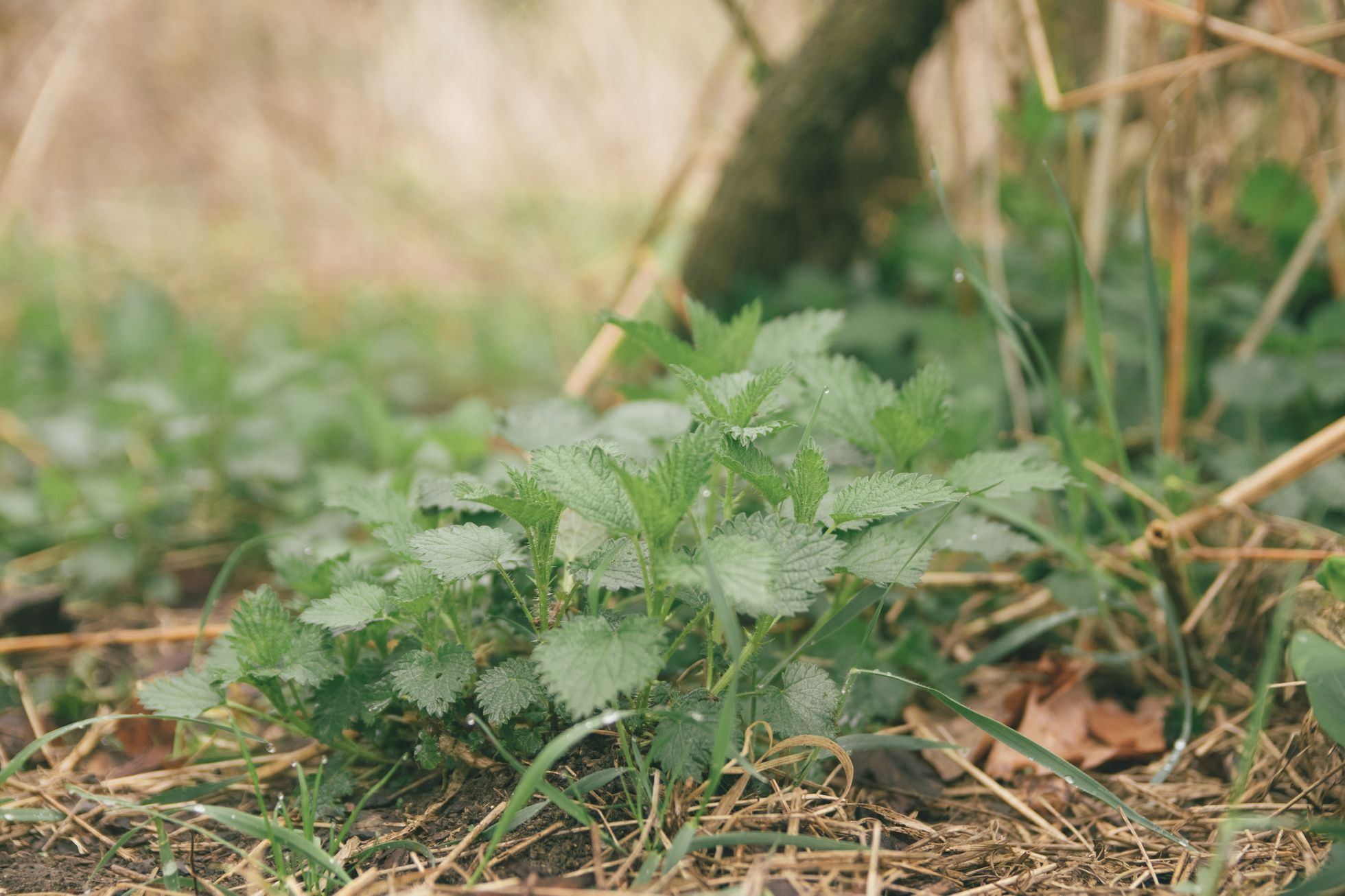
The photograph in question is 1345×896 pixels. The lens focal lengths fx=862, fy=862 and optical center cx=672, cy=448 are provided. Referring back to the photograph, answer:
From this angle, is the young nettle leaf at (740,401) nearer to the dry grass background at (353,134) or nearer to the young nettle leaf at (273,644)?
the young nettle leaf at (273,644)

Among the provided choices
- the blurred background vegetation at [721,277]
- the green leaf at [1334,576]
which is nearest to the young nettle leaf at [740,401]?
the blurred background vegetation at [721,277]

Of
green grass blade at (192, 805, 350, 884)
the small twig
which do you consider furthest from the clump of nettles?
the small twig

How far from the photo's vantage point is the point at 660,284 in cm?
227

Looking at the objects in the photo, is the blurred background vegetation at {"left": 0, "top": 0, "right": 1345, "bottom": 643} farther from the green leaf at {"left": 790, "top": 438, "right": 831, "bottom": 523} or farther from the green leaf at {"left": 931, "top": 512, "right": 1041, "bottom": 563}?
the green leaf at {"left": 790, "top": 438, "right": 831, "bottom": 523}

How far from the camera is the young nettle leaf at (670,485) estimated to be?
87 cm

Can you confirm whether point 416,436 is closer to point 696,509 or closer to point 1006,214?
point 696,509

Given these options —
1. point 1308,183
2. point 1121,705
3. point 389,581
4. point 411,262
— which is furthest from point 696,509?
point 411,262

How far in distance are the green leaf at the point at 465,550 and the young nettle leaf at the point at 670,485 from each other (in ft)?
0.52

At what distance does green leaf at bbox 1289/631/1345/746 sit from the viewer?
95 centimetres

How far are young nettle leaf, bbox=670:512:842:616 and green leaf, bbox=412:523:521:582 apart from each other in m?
0.22

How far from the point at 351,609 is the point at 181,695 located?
A: 274 millimetres

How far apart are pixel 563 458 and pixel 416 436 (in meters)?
0.87

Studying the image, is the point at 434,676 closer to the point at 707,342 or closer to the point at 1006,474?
the point at 707,342

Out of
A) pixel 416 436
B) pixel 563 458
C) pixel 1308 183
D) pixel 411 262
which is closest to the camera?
pixel 563 458
